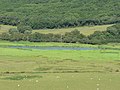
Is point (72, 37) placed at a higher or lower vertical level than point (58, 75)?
lower

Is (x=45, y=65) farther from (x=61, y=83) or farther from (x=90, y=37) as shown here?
(x=90, y=37)

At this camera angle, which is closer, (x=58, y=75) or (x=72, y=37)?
(x=58, y=75)

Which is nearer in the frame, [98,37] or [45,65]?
[45,65]

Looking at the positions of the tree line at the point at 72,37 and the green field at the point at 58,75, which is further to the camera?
the tree line at the point at 72,37

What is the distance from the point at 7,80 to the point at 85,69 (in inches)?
643

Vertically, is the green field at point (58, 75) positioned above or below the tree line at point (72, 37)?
above

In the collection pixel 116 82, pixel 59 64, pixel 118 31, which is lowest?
pixel 118 31

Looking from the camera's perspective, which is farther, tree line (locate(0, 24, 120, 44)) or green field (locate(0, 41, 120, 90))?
tree line (locate(0, 24, 120, 44))

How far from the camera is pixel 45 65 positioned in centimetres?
6531

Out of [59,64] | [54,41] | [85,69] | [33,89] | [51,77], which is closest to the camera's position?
[33,89]

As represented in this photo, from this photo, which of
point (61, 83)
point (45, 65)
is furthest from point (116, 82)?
point (45, 65)

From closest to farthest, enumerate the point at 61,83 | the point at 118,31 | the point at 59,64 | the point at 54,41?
the point at 61,83 → the point at 59,64 → the point at 54,41 → the point at 118,31

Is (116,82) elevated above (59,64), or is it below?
above

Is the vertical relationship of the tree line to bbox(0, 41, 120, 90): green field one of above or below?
below
